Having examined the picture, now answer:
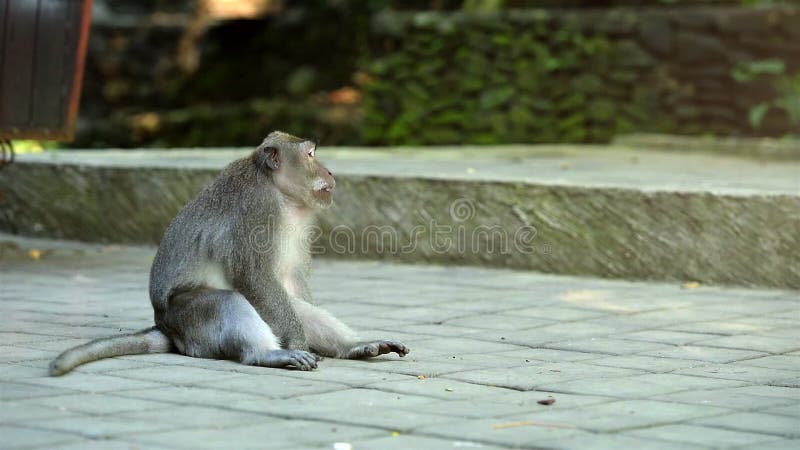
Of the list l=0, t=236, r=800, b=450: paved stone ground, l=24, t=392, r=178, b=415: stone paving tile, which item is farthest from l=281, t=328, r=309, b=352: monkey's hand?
l=24, t=392, r=178, b=415: stone paving tile

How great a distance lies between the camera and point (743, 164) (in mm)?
9266

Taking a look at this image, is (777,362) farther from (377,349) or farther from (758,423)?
(377,349)

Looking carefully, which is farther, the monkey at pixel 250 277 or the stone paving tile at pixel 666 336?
the stone paving tile at pixel 666 336

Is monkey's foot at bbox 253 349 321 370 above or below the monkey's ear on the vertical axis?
below

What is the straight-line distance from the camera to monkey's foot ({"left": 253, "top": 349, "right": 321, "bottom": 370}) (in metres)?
4.63

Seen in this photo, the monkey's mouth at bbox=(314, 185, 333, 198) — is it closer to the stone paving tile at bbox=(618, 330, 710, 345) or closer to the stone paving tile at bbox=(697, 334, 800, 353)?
the stone paving tile at bbox=(618, 330, 710, 345)

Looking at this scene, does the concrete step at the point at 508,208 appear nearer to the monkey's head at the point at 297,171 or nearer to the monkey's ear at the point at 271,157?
the monkey's head at the point at 297,171

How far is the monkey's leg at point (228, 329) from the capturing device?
4.68m

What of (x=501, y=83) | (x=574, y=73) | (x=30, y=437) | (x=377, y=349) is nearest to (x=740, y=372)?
(x=377, y=349)

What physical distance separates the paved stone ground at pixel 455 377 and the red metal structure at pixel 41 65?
39.4 inches

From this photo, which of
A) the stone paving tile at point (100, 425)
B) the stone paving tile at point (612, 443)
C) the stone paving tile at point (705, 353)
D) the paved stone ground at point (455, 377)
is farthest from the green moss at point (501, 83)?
the stone paving tile at point (100, 425)

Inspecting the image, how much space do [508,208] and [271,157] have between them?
2.85 meters

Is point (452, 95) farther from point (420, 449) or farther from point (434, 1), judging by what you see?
point (420, 449)

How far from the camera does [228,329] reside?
15.5ft
